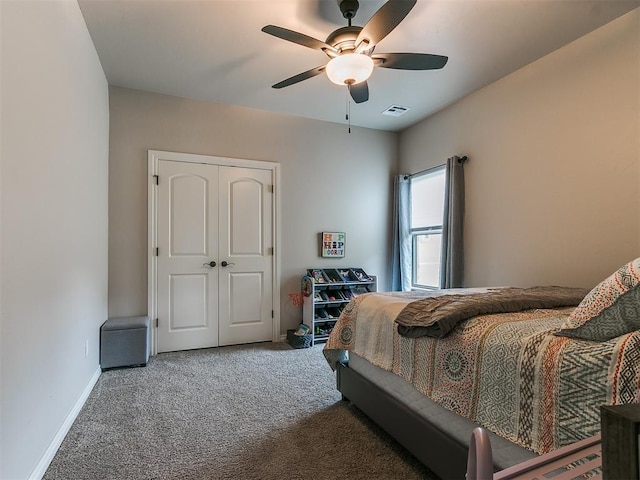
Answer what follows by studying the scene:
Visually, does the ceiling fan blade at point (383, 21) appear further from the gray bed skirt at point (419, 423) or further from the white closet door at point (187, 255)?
the white closet door at point (187, 255)

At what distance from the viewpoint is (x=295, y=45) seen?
265cm

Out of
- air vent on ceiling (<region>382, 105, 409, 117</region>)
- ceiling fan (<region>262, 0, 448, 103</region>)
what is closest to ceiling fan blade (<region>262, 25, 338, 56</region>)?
ceiling fan (<region>262, 0, 448, 103</region>)

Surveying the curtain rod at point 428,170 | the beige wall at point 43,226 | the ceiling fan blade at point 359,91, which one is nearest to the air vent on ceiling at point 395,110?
the curtain rod at point 428,170

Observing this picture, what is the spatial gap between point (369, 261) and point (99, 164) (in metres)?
3.20

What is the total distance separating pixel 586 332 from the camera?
3.59 ft

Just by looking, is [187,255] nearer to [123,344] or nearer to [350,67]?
[123,344]

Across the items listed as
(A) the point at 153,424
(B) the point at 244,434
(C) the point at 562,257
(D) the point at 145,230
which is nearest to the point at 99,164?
(D) the point at 145,230

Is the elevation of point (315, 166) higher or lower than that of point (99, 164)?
higher

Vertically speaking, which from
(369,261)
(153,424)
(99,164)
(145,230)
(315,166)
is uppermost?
(315,166)

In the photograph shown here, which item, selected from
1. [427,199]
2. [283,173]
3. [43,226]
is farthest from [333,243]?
[43,226]

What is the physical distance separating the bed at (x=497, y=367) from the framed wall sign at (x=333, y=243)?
2054 mm

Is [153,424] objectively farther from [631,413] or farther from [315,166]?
[315,166]

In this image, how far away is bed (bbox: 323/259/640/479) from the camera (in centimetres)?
100

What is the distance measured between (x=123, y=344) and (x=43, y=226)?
1.69 meters
